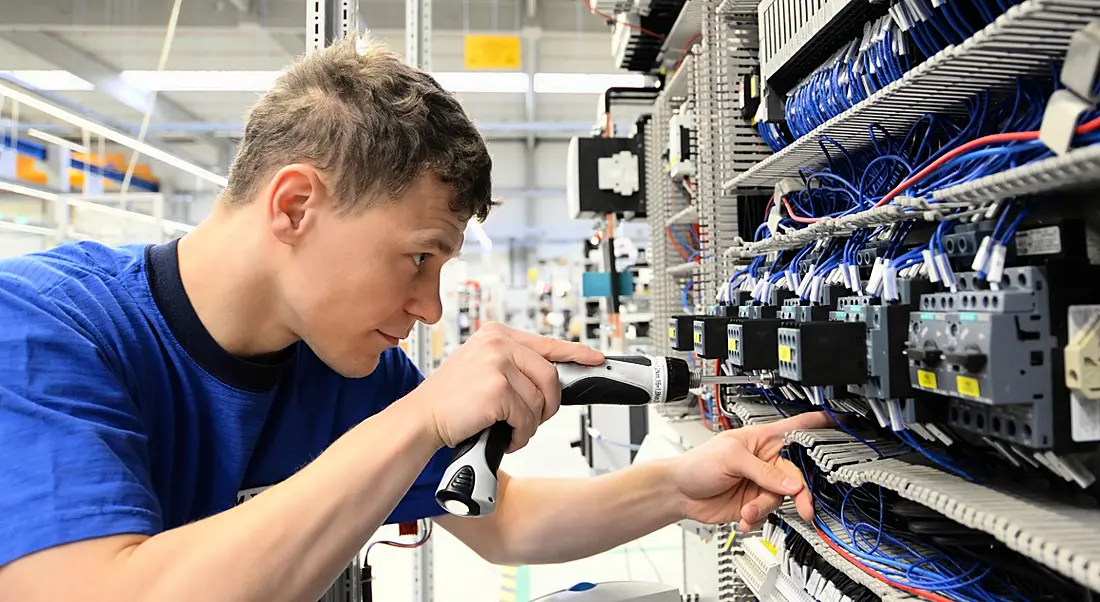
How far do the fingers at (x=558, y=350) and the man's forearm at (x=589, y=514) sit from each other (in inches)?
12.2

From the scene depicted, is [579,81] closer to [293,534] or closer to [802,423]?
[802,423]

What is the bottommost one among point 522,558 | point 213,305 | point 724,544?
point 724,544

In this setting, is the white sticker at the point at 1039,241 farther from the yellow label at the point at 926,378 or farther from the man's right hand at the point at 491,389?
the man's right hand at the point at 491,389

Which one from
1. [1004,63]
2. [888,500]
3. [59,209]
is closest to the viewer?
[1004,63]

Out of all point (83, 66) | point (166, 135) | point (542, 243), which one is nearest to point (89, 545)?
point (83, 66)

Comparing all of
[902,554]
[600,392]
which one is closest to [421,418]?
[600,392]

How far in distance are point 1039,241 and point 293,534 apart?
767 millimetres

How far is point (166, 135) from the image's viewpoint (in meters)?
7.79

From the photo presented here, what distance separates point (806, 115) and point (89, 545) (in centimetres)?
119

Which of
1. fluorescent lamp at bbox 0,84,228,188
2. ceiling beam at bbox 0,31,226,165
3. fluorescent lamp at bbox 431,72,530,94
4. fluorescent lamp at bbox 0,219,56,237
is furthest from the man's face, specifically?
ceiling beam at bbox 0,31,226,165

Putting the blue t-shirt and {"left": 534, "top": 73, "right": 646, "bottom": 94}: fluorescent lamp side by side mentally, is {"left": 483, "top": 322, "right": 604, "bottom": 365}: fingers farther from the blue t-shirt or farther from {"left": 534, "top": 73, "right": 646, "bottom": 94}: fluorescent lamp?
{"left": 534, "top": 73, "right": 646, "bottom": 94}: fluorescent lamp

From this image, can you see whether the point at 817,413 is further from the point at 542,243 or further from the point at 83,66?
the point at 542,243

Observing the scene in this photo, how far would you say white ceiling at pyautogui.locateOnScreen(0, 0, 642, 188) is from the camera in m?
4.82

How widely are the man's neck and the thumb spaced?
71 centimetres
